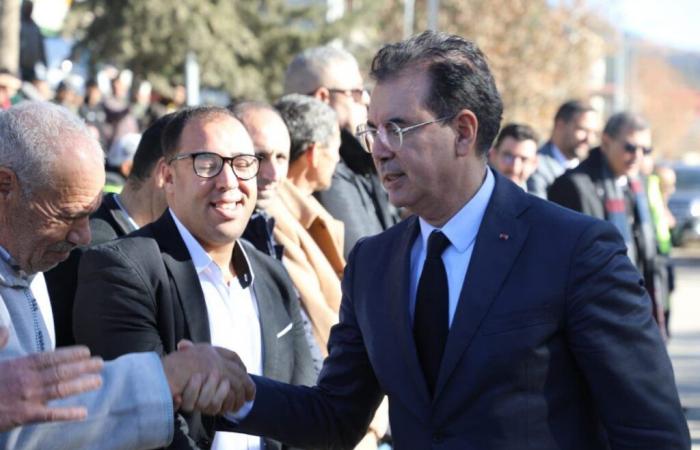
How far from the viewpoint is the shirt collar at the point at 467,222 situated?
11.9 ft

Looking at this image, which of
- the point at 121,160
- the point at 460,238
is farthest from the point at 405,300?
the point at 121,160

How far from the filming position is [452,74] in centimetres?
366

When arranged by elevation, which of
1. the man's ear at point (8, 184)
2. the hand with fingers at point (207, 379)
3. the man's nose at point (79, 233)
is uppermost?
the man's ear at point (8, 184)

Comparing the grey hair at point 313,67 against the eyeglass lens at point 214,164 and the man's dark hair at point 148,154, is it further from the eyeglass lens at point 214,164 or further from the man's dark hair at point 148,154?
the eyeglass lens at point 214,164

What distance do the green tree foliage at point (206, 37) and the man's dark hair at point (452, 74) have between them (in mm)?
23899

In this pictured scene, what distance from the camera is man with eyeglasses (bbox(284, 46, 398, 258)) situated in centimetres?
678

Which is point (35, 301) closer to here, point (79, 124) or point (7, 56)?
point (79, 124)

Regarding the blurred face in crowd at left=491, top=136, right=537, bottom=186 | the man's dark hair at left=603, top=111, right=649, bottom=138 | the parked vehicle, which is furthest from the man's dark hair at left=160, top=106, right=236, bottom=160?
the parked vehicle

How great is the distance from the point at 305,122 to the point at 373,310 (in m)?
2.79

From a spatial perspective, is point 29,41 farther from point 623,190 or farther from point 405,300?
point 405,300

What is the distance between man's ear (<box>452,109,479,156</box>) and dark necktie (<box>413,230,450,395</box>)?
25cm

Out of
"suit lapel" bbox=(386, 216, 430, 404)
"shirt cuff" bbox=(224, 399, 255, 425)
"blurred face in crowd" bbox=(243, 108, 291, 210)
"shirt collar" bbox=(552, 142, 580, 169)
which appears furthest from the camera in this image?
"shirt collar" bbox=(552, 142, 580, 169)

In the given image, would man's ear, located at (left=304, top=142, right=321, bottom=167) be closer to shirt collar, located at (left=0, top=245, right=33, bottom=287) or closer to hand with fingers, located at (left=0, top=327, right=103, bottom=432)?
shirt collar, located at (left=0, top=245, right=33, bottom=287)

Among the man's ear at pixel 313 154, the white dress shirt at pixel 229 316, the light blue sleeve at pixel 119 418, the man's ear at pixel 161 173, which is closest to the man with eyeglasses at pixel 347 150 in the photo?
the man's ear at pixel 313 154
